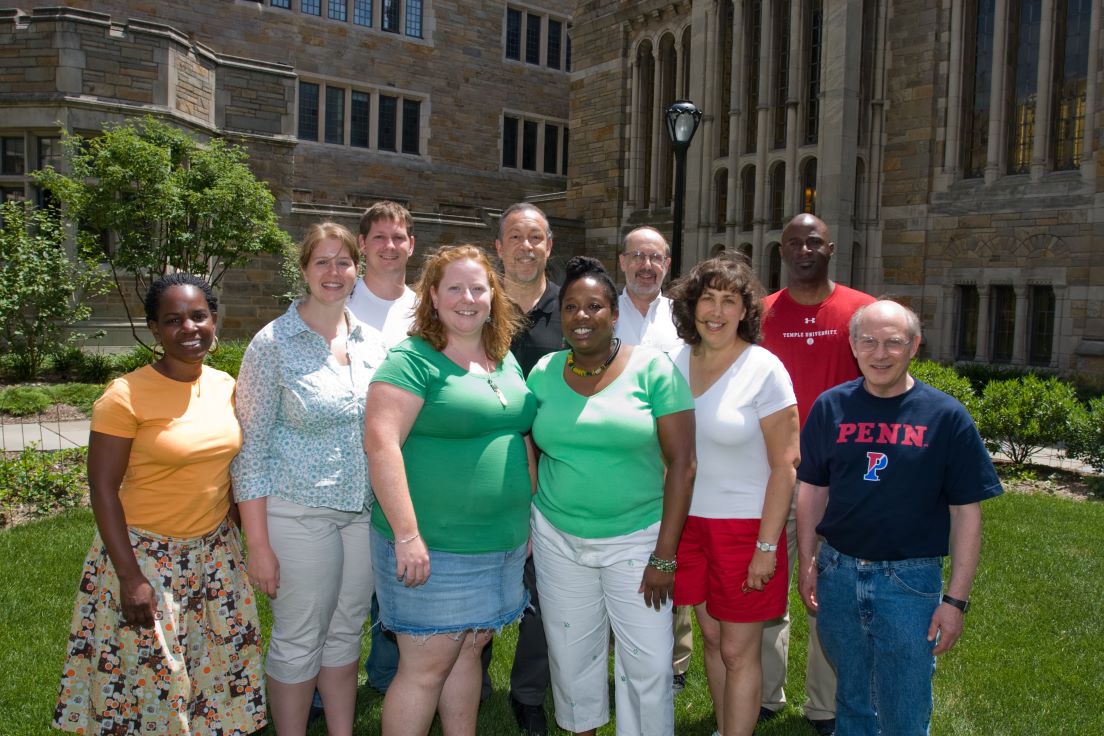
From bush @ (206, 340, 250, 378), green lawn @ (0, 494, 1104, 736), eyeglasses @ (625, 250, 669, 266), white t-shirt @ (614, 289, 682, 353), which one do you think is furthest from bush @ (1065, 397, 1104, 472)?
bush @ (206, 340, 250, 378)

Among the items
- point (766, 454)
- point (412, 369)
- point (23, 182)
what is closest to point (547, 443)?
point (412, 369)

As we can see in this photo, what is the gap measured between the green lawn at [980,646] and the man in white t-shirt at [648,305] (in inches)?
12.5

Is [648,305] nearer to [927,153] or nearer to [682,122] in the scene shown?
[682,122]

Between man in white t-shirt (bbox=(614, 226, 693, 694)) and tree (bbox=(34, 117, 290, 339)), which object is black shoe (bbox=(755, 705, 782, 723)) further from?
tree (bbox=(34, 117, 290, 339))

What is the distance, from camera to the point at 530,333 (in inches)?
152

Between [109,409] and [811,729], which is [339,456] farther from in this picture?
[811,729]

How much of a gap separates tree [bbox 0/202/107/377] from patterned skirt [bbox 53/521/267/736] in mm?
10643

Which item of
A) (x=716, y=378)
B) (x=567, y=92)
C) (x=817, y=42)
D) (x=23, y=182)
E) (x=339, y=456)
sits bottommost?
(x=339, y=456)

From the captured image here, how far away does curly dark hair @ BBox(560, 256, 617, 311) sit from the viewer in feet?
10.1

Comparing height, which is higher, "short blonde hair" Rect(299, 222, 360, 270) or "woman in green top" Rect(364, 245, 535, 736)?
"short blonde hair" Rect(299, 222, 360, 270)

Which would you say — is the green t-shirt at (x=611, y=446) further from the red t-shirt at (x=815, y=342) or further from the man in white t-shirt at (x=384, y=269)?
the man in white t-shirt at (x=384, y=269)

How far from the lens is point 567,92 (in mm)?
25469

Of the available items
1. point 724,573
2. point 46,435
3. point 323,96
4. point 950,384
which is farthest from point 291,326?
point 323,96

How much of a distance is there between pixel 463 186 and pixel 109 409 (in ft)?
71.2
